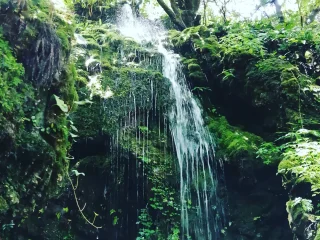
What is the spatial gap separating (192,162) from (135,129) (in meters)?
1.51

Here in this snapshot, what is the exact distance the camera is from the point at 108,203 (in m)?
7.12

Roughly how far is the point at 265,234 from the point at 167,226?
6.78 feet

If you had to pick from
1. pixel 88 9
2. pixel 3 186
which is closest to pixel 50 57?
pixel 3 186

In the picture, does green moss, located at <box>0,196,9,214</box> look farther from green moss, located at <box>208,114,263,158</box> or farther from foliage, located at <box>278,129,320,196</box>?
green moss, located at <box>208,114,263,158</box>

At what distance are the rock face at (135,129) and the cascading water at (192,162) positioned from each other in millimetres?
209

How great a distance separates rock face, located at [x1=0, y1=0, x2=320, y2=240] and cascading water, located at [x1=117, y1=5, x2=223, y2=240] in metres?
0.21

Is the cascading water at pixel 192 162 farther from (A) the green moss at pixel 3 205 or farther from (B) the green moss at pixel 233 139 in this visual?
(A) the green moss at pixel 3 205

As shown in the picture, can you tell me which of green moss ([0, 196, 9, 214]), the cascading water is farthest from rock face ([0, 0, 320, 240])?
the cascading water

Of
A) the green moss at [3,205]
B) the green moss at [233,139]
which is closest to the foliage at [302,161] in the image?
the green moss at [233,139]

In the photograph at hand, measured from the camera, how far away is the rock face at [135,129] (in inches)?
174

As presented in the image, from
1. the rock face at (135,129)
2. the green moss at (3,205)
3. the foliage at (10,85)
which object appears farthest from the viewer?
the rock face at (135,129)

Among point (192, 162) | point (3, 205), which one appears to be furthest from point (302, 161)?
point (3, 205)

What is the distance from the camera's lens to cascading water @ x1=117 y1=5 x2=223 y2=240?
23.8 feet

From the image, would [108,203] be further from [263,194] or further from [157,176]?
[263,194]
